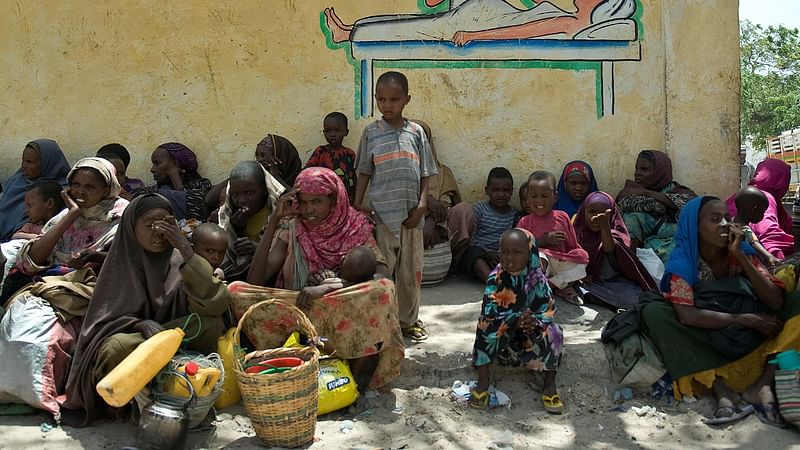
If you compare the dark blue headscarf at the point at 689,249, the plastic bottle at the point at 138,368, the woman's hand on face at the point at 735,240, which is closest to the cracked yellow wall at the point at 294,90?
the dark blue headscarf at the point at 689,249

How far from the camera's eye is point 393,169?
450cm

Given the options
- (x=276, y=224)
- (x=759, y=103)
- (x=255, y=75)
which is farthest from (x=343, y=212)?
(x=759, y=103)

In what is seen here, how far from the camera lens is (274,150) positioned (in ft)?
18.9

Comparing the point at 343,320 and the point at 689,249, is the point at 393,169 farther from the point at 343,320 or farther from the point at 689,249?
the point at 689,249

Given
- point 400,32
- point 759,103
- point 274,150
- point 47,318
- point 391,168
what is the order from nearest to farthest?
point 47,318, point 391,168, point 274,150, point 400,32, point 759,103

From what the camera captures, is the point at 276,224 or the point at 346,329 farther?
the point at 276,224

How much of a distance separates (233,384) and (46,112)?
3.78m

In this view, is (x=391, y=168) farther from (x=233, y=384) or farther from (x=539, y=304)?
(x=233, y=384)

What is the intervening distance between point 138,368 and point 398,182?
1.93 meters

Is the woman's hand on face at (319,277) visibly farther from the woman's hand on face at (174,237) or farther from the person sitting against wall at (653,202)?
the person sitting against wall at (653,202)

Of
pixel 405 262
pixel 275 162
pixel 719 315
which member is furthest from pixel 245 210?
pixel 719 315

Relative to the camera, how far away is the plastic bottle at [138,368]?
3.15 metres

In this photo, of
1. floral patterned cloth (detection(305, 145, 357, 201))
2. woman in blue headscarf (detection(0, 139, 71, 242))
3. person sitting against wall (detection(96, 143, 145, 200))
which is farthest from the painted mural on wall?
woman in blue headscarf (detection(0, 139, 71, 242))

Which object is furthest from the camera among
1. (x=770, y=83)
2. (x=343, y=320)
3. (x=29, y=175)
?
(x=770, y=83)
